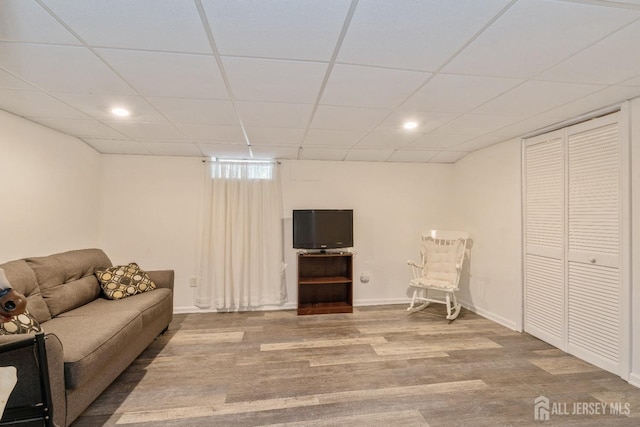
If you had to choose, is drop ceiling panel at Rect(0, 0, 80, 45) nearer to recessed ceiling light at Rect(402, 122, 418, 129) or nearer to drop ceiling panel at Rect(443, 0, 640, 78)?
drop ceiling panel at Rect(443, 0, 640, 78)

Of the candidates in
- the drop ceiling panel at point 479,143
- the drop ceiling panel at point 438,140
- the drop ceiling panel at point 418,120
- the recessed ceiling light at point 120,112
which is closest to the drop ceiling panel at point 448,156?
the drop ceiling panel at point 479,143

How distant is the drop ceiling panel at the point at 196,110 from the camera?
6.97ft

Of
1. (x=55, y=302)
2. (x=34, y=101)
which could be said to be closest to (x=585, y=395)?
(x=55, y=302)

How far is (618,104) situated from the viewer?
2.23 meters

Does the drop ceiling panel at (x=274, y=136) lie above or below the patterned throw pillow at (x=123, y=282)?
above

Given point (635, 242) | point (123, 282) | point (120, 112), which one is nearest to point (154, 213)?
point (123, 282)

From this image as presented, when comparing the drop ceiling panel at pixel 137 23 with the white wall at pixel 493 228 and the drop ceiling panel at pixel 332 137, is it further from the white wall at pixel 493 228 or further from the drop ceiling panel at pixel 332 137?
the white wall at pixel 493 228

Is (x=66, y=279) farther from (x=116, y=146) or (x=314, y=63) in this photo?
(x=314, y=63)

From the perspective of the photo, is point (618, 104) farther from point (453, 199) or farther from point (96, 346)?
point (96, 346)

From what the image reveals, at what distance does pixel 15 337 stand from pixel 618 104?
173 inches

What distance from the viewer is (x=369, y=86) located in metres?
1.88

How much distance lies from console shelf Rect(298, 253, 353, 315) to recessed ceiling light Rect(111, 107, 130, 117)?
8.17 feet

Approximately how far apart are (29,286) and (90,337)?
81 cm

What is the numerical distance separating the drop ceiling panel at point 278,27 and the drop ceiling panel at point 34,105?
5.49ft
